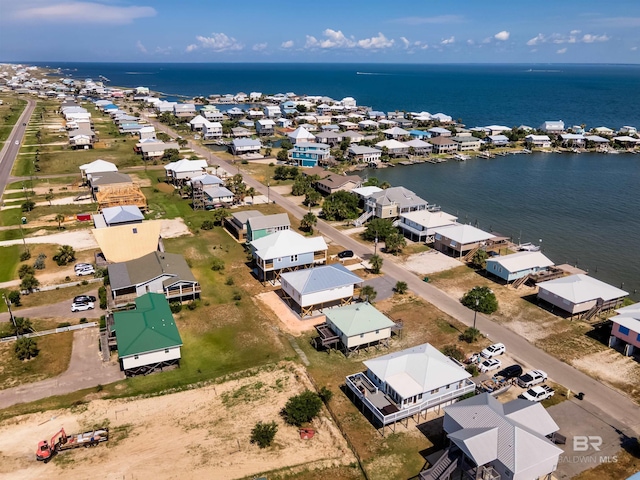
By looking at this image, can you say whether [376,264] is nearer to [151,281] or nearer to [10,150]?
[151,281]

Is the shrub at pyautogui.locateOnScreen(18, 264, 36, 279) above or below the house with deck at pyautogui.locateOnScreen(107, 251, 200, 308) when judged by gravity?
below

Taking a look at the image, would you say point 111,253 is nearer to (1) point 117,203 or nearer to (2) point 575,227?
(1) point 117,203

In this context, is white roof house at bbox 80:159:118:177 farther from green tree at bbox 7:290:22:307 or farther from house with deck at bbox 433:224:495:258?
house with deck at bbox 433:224:495:258

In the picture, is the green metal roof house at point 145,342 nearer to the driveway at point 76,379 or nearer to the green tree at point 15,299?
the driveway at point 76,379

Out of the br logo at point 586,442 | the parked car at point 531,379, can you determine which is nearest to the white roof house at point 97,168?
the parked car at point 531,379

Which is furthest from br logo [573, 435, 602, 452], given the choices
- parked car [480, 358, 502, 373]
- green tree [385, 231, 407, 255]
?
green tree [385, 231, 407, 255]

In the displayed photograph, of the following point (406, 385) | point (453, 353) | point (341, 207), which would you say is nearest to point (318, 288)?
point (453, 353)
